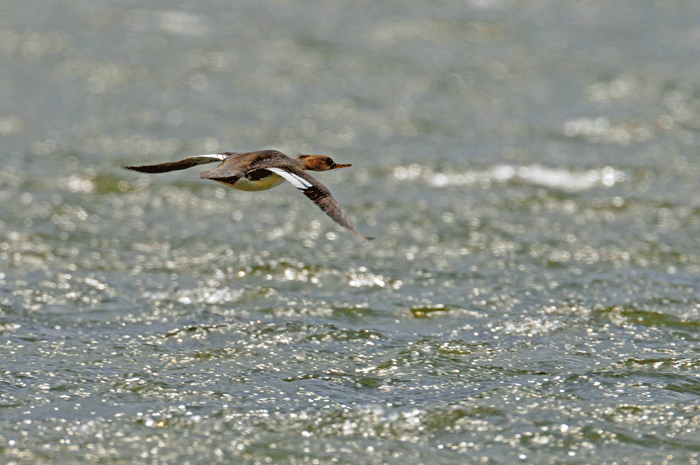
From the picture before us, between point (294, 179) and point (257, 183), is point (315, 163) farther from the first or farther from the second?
point (294, 179)

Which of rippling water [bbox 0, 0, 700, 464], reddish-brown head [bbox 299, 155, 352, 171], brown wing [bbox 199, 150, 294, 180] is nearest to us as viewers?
rippling water [bbox 0, 0, 700, 464]

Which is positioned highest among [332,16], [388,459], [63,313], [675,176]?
[332,16]

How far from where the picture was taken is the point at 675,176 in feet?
26.0

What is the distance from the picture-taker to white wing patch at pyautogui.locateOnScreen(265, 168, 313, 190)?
13.4ft

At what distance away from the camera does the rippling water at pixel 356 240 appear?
13.1ft

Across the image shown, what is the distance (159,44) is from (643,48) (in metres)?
5.56

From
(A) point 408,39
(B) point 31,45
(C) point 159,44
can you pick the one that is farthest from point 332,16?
(B) point 31,45

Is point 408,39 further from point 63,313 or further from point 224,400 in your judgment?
point 224,400

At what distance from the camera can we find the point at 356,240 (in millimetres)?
6664

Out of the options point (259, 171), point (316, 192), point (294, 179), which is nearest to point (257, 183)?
point (259, 171)

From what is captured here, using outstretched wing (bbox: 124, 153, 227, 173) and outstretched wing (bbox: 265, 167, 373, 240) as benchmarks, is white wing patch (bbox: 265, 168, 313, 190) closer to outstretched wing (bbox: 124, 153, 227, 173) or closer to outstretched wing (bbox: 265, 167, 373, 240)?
outstretched wing (bbox: 265, 167, 373, 240)

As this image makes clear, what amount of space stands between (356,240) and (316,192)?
2630mm

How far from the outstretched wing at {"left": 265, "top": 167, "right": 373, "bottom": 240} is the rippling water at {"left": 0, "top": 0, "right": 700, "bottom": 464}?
873mm

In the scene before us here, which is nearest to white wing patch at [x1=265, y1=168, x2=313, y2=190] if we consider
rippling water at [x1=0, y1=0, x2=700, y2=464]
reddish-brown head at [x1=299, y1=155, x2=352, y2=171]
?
reddish-brown head at [x1=299, y1=155, x2=352, y2=171]
